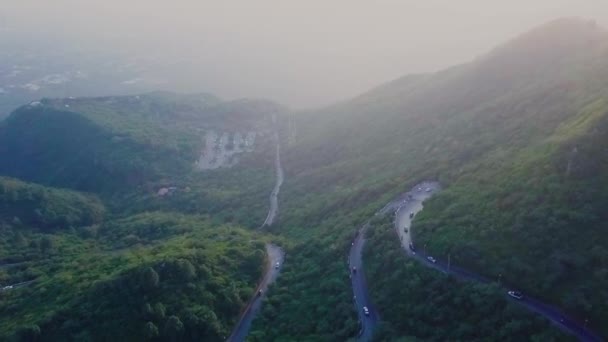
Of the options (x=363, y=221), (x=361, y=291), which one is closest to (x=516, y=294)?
(x=361, y=291)

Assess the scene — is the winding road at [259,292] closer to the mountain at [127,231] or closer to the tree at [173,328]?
the mountain at [127,231]

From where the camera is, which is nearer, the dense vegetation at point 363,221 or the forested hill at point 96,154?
the dense vegetation at point 363,221

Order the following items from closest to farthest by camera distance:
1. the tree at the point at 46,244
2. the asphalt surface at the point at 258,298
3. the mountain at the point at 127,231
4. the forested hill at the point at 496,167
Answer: the forested hill at the point at 496,167 → the mountain at the point at 127,231 → the asphalt surface at the point at 258,298 → the tree at the point at 46,244

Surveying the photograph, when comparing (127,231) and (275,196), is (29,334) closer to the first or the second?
(127,231)

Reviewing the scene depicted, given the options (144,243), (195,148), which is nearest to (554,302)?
(144,243)

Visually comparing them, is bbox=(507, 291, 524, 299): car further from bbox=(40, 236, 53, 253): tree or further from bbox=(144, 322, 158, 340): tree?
bbox=(40, 236, 53, 253): tree

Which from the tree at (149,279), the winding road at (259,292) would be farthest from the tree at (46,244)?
the tree at (149,279)

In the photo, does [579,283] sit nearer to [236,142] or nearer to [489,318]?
[489,318]
